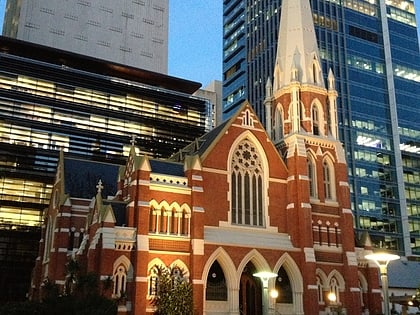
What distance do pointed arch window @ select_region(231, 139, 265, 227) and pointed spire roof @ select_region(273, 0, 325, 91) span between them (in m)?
9.49

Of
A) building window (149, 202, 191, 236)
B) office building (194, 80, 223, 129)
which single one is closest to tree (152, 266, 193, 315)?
building window (149, 202, 191, 236)

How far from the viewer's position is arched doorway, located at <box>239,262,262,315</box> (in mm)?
46844

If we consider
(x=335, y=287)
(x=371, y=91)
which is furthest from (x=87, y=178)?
Result: (x=371, y=91)

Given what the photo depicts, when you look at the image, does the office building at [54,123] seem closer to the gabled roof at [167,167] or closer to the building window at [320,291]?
the gabled roof at [167,167]

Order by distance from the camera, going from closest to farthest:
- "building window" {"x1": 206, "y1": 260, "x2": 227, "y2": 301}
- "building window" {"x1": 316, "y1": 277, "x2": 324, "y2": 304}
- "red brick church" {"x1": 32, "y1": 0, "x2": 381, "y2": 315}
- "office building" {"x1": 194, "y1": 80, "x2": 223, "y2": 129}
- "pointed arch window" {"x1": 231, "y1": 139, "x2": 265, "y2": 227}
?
1. "red brick church" {"x1": 32, "y1": 0, "x2": 381, "y2": 315}
2. "building window" {"x1": 206, "y1": 260, "x2": 227, "y2": 301}
3. "pointed arch window" {"x1": 231, "y1": 139, "x2": 265, "y2": 227}
4. "building window" {"x1": 316, "y1": 277, "x2": 324, "y2": 304}
5. "office building" {"x1": 194, "y1": 80, "x2": 223, "y2": 129}

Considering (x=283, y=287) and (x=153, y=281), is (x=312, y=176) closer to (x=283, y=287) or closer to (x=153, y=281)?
(x=283, y=287)

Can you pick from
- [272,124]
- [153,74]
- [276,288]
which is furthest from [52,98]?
[276,288]

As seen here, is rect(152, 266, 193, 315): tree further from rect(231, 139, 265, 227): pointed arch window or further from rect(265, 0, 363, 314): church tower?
rect(265, 0, 363, 314): church tower

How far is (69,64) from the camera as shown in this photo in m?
92.1

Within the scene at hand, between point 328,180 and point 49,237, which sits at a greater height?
point 328,180

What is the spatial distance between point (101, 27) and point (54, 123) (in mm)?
33946

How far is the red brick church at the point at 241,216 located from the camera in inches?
1693

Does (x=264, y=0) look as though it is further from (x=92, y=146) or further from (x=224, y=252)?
(x=224, y=252)

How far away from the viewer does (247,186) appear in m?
49.3
